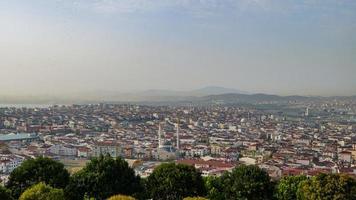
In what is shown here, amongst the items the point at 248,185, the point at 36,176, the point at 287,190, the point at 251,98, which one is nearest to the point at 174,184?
the point at 248,185

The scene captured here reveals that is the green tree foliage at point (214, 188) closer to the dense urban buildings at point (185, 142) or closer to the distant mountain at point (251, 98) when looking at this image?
the dense urban buildings at point (185, 142)

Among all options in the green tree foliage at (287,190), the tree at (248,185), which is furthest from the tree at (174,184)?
the green tree foliage at (287,190)

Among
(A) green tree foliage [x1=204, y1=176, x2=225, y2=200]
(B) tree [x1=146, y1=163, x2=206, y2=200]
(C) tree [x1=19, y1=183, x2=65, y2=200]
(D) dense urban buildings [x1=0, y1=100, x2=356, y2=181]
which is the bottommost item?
(D) dense urban buildings [x1=0, y1=100, x2=356, y2=181]

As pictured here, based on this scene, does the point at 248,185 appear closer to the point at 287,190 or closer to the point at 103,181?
the point at 287,190

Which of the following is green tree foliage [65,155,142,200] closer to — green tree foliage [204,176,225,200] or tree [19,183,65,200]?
green tree foliage [204,176,225,200]

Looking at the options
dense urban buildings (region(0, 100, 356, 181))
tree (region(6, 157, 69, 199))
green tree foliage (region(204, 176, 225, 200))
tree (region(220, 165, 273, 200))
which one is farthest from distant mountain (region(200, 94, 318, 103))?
tree (region(6, 157, 69, 199))

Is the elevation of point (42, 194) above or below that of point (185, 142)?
above
